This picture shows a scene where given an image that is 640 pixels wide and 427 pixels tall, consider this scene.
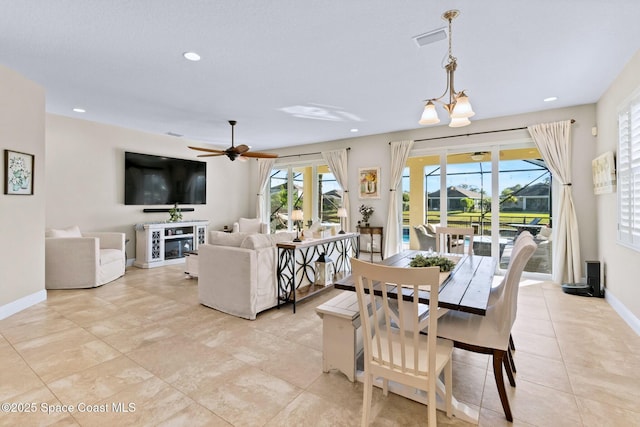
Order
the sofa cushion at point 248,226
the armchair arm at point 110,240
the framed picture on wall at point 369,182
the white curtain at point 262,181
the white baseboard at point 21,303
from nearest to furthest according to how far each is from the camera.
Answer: the white baseboard at point 21,303, the armchair arm at point 110,240, the framed picture on wall at point 369,182, the sofa cushion at point 248,226, the white curtain at point 262,181

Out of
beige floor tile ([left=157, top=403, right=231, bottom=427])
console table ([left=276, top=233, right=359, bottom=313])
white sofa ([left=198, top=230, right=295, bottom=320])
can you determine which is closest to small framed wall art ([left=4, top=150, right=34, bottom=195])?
white sofa ([left=198, top=230, right=295, bottom=320])

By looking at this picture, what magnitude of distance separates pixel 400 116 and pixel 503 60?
202 cm

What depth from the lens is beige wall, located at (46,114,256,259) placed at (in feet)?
16.5

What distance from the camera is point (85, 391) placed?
199 cm

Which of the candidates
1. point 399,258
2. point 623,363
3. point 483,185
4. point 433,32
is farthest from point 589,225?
point 433,32

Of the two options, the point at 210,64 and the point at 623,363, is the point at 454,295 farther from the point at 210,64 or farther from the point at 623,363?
the point at 210,64

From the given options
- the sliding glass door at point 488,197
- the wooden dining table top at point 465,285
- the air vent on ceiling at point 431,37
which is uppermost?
the air vent on ceiling at point 431,37

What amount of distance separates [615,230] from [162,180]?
7.70 meters

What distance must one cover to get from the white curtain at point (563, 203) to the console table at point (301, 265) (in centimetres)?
318

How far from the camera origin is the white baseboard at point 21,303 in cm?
320

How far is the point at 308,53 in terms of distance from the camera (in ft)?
9.64

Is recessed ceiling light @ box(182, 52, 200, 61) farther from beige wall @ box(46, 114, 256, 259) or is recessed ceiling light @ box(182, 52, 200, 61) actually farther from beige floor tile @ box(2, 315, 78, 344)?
beige wall @ box(46, 114, 256, 259)

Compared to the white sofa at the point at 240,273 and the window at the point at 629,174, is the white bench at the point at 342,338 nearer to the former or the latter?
the white sofa at the point at 240,273

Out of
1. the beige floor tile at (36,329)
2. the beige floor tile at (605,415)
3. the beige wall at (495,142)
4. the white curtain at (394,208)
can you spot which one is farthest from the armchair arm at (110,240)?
the beige floor tile at (605,415)
